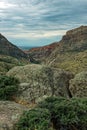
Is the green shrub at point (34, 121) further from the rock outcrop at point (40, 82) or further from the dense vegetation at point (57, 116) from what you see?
the rock outcrop at point (40, 82)

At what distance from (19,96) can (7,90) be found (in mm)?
1106

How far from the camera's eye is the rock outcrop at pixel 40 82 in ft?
55.9

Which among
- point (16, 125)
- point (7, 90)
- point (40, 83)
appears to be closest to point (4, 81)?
point (7, 90)

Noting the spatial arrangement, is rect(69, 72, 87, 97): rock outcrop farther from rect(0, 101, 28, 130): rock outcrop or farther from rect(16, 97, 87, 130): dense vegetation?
rect(0, 101, 28, 130): rock outcrop

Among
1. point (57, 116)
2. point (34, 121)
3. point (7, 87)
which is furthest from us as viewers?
point (7, 87)

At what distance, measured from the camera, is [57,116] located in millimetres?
12367

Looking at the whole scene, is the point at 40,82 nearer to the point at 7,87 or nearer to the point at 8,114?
the point at 7,87

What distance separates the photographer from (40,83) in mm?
18797

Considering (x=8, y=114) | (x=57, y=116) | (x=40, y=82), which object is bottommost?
(x=57, y=116)

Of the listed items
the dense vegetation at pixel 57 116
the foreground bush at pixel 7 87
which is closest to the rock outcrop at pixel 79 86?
the foreground bush at pixel 7 87

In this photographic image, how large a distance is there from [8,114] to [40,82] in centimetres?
670

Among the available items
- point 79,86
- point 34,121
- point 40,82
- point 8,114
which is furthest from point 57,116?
point 79,86

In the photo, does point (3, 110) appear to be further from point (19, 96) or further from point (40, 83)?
point (40, 83)

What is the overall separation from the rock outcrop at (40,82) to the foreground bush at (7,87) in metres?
0.57
